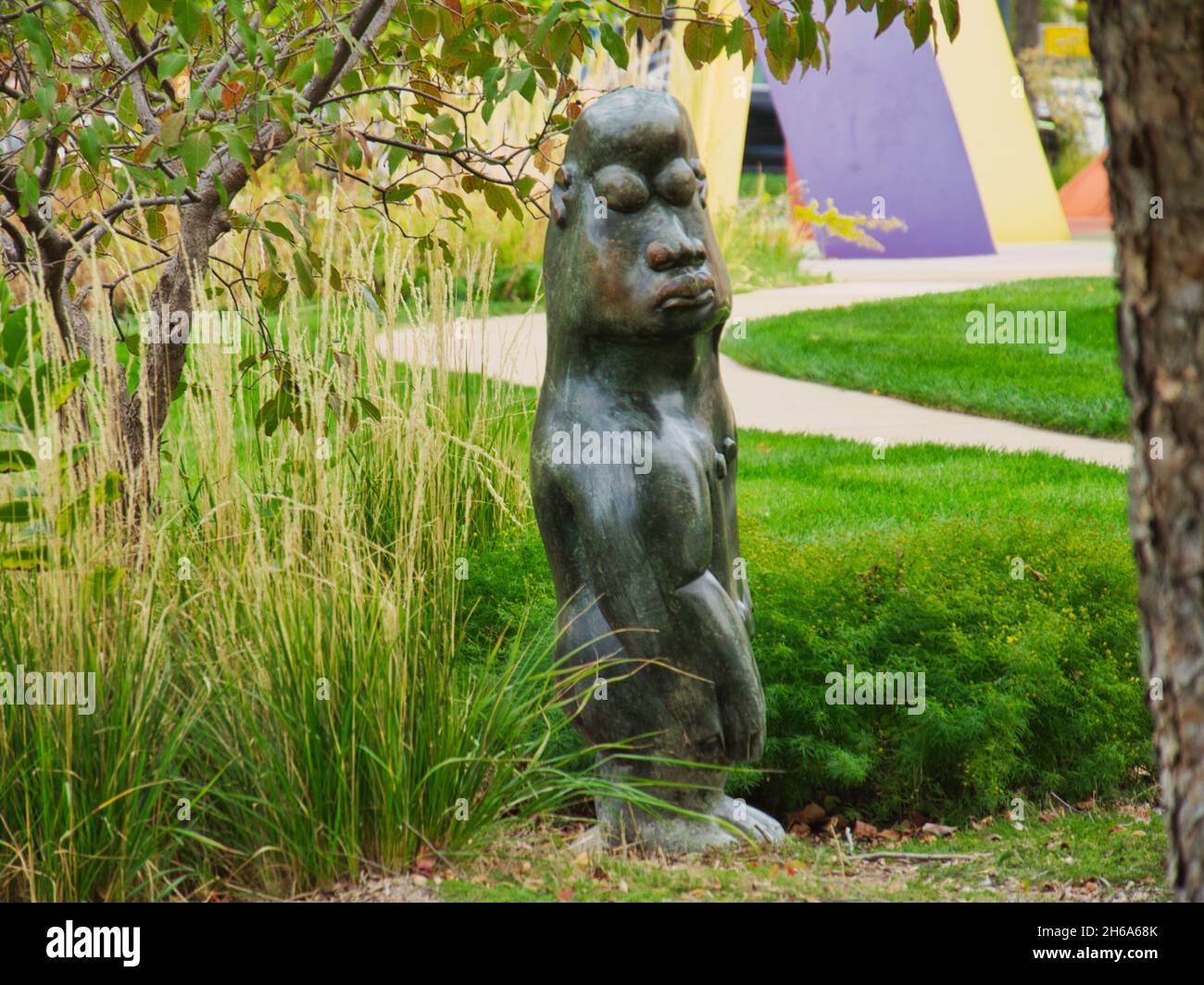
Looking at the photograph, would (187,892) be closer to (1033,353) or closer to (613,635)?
(613,635)

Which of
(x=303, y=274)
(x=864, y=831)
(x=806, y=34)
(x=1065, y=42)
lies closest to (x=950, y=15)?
(x=806, y=34)

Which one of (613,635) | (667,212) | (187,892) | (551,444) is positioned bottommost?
(187,892)

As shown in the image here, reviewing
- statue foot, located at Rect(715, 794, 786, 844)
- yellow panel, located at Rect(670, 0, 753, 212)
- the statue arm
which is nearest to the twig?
statue foot, located at Rect(715, 794, 786, 844)

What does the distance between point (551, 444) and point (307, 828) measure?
112 cm

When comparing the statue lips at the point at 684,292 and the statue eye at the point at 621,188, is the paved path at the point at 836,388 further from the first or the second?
the statue lips at the point at 684,292

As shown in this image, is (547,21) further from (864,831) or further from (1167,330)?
(864,831)

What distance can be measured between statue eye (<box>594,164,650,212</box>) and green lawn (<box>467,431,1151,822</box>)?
165 cm

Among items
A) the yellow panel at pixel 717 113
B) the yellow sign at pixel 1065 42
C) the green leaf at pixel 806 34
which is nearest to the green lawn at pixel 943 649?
the green leaf at pixel 806 34

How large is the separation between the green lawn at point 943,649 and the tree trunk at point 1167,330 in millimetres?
1911

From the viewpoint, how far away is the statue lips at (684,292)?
3572 millimetres

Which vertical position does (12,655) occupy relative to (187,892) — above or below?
above

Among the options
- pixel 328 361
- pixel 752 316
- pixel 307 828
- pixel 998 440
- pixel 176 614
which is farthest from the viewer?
pixel 752 316

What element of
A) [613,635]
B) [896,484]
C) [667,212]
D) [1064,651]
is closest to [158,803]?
[613,635]

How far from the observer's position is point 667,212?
3.69m
